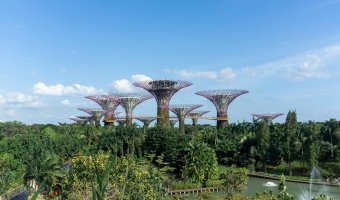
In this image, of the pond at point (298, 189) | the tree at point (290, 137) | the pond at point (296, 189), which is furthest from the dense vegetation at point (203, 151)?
the pond at point (298, 189)

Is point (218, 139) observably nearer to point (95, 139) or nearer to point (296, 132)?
point (296, 132)

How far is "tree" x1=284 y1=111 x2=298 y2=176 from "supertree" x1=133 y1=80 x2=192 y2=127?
28.5 m

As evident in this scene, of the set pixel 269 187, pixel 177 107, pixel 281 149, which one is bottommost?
pixel 269 187

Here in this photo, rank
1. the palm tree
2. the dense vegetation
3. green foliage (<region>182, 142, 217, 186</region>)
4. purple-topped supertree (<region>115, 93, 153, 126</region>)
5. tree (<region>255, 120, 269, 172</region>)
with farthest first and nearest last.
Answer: purple-topped supertree (<region>115, 93, 153, 126</region>)
tree (<region>255, 120, 269, 172</region>)
green foliage (<region>182, 142, 217, 186</region>)
the dense vegetation
the palm tree

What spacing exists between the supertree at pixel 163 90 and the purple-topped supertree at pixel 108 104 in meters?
17.0

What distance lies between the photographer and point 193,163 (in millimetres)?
53094

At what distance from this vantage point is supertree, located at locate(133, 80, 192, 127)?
88250 millimetres

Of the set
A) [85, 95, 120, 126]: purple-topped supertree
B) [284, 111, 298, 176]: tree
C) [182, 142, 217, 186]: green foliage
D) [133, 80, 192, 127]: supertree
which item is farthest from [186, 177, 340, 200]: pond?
[85, 95, 120, 126]: purple-topped supertree

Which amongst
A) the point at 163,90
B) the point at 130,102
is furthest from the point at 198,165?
the point at 130,102

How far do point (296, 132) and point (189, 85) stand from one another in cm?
2999

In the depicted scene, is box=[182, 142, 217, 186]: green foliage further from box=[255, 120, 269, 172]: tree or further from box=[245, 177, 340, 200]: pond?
box=[255, 120, 269, 172]: tree

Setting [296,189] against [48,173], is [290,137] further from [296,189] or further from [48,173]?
[48,173]

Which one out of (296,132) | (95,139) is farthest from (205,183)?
(95,139)

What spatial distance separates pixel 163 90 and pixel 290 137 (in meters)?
32.4
